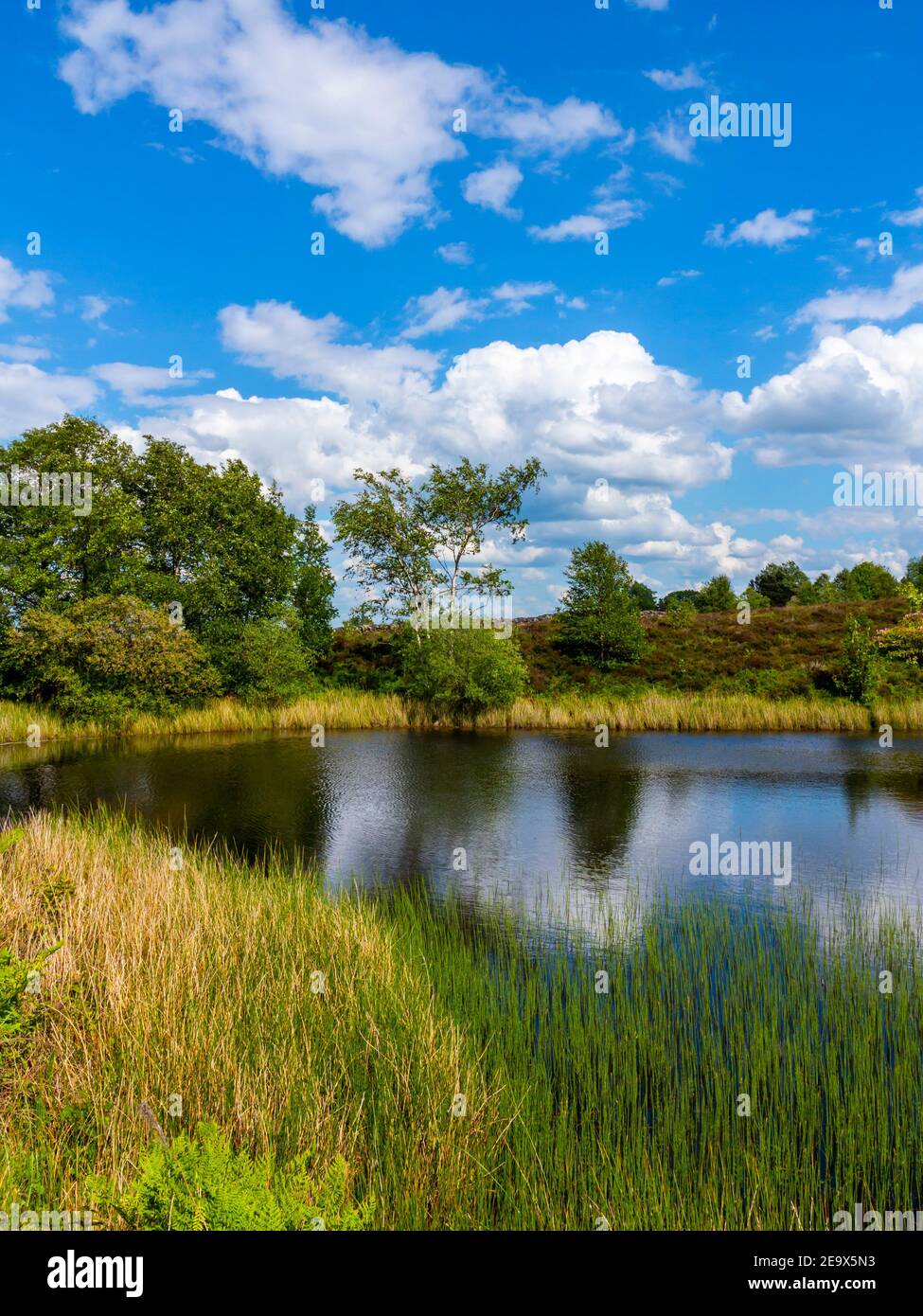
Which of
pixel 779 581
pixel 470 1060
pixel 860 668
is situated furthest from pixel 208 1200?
pixel 779 581

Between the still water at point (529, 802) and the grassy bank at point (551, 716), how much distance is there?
212 cm

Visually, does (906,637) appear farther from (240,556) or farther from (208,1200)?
(208,1200)

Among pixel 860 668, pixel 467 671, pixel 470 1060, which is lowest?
pixel 470 1060

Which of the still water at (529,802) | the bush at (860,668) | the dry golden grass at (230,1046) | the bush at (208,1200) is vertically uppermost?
the bush at (860,668)

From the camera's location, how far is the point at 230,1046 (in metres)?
5.11

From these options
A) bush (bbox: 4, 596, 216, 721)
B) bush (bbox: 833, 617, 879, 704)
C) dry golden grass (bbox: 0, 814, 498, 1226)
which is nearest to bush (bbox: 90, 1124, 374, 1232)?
dry golden grass (bbox: 0, 814, 498, 1226)

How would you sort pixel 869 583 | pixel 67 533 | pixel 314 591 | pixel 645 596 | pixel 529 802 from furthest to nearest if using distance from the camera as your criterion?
1. pixel 645 596
2. pixel 869 583
3. pixel 314 591
4. pixel 67 533
5. pixel 529 802

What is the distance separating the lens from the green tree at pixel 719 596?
219 ft

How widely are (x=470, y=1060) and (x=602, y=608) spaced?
127 feet

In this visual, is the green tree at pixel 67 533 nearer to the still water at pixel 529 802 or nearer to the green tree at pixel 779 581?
the still water at pixel 529 802

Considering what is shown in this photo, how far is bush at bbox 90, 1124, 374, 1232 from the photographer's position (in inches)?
115

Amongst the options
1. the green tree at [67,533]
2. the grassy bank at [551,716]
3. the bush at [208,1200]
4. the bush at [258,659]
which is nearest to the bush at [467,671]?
the grassy bank at [551,716]
